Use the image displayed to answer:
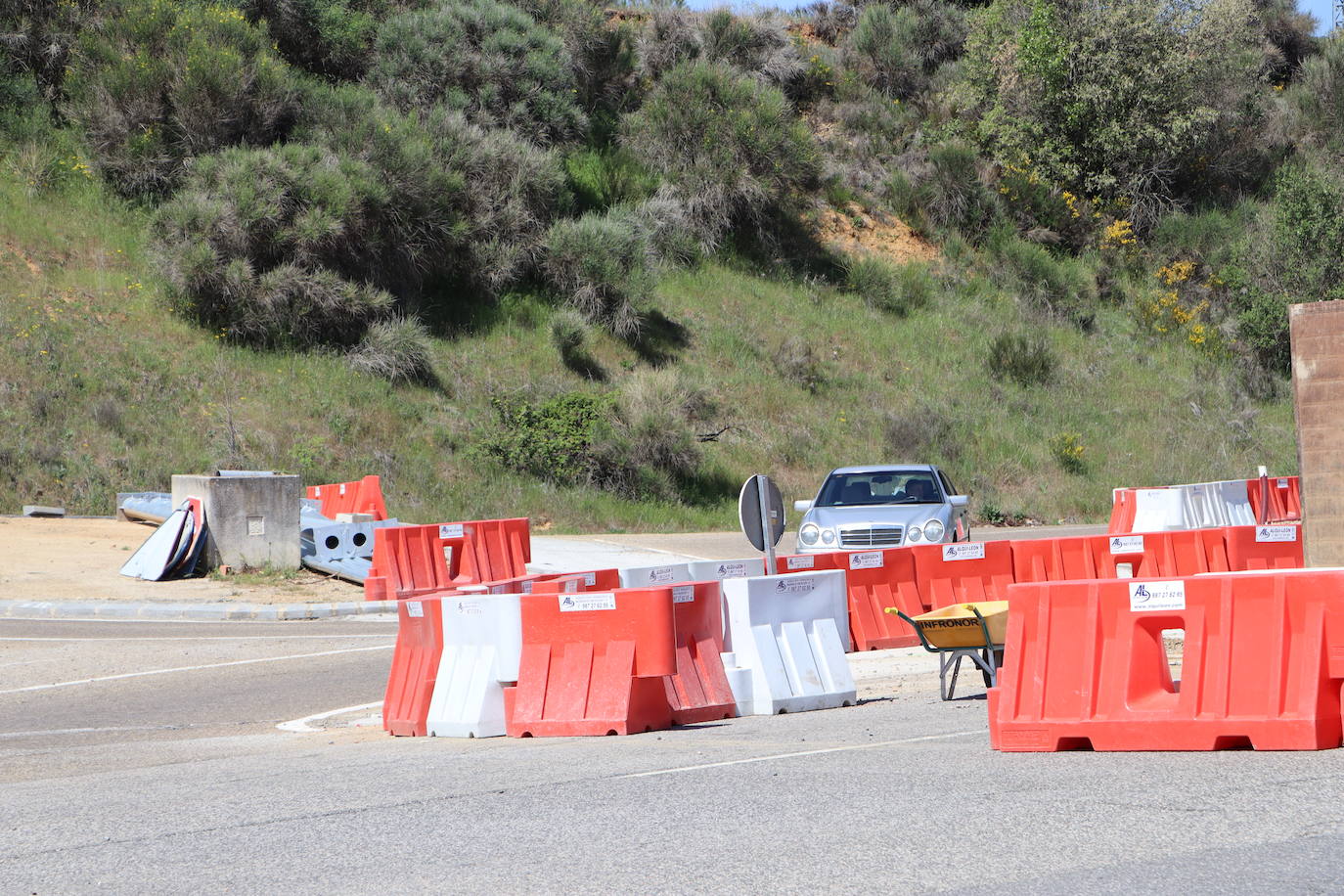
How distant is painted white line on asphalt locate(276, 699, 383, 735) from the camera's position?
1010cm

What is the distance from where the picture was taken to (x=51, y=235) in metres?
32.1

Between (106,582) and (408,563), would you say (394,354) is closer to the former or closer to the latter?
(106,582)

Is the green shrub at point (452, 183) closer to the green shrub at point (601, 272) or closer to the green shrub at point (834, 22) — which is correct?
the green shrub at point (601, 272)

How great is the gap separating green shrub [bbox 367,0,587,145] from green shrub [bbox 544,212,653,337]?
4.99m

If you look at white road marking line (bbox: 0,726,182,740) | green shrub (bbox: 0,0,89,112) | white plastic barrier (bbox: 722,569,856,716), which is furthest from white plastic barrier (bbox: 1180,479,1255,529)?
green shrub (bbox: 0,0,89,112)

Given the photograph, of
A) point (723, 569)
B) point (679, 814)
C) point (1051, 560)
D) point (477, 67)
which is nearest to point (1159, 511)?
point (1051, 560)

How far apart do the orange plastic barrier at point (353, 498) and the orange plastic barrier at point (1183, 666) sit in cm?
1598

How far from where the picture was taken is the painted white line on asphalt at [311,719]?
1010 cm

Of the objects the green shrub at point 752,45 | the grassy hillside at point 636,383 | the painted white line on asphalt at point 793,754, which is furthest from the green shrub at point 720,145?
the painted white line on asphalt at point 793,754

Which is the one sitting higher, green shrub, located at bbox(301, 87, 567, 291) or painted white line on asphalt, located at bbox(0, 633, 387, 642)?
green shrub, located at bbox(301, 87, 567, 291)

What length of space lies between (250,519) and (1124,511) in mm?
13713

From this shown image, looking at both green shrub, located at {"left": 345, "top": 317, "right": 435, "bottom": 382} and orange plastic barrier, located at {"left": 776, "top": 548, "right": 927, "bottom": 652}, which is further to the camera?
green shrub, located at {"left": 345, "top": 317, "right": 435, "bottom": 382}

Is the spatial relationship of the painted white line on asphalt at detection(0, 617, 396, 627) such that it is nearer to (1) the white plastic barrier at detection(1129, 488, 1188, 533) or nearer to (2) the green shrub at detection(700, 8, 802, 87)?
(1) the white plastic barrier at detection(1129, 488, 1188, 533)

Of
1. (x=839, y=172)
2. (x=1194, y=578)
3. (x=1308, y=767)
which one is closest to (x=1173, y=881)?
(x=1308, y=767)
